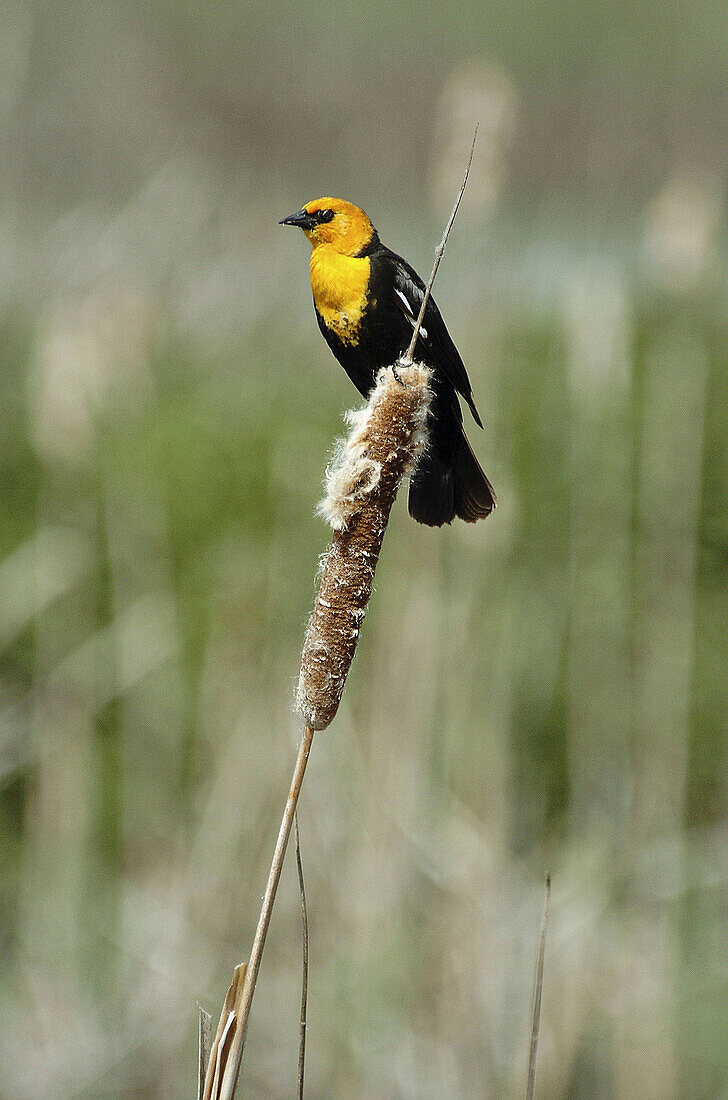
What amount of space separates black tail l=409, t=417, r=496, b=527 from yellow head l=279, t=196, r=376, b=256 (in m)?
0.12

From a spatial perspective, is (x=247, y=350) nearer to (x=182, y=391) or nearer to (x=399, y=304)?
(x=182, y=391)

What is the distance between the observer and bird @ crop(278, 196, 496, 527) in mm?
551

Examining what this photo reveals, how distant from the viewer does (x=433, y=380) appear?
1.79 feet

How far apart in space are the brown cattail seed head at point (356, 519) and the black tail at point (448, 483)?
0.33ft

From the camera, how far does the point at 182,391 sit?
2.52 metres

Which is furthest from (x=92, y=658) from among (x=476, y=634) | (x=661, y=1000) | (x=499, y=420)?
(x=661, y=1000)

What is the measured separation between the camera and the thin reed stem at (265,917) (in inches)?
16.3

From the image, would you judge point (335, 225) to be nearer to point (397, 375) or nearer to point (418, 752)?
point (397, 375)

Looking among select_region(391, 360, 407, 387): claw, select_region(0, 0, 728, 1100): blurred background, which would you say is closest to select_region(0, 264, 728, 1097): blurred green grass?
select_region(0, 0, 728, 1100): blurred background

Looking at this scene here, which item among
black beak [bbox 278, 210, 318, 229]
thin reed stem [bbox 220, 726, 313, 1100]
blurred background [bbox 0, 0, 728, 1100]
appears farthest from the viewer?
blurred background [bbox 0, 0, 728, 1100]

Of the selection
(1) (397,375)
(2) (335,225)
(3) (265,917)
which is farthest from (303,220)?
(3) (265,917)

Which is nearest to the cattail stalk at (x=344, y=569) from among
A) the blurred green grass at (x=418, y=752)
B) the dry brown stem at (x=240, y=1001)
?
the dry brown stem at (x=240, y=1001)

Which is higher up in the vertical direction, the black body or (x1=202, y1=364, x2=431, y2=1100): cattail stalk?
the black body

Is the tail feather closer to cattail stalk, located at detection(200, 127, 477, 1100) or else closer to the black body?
the black body
